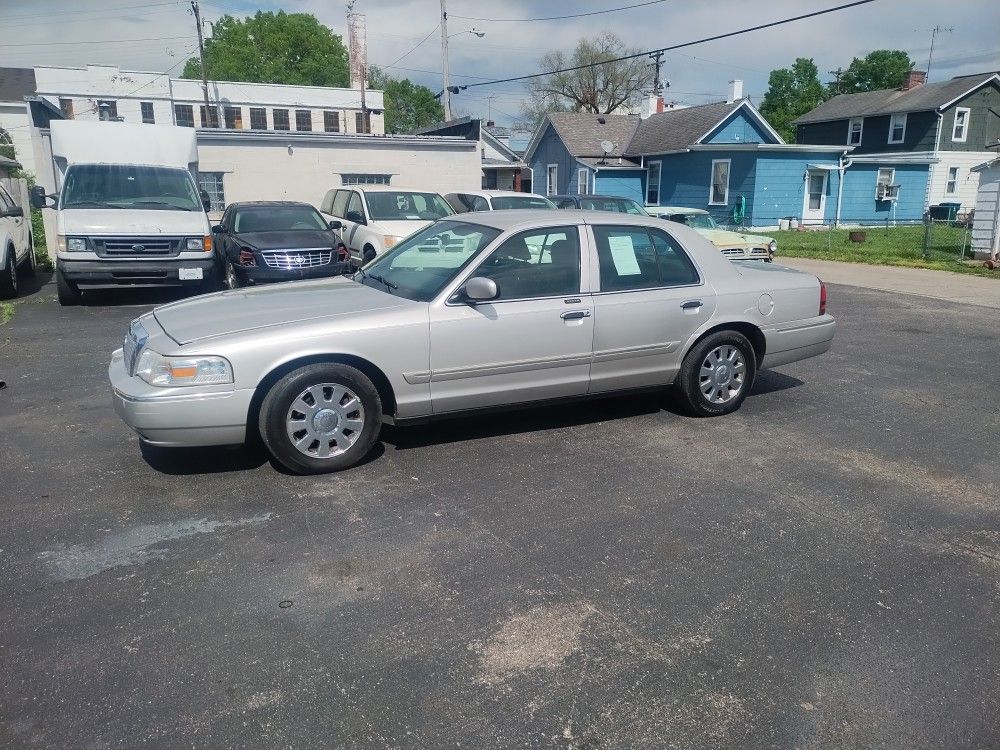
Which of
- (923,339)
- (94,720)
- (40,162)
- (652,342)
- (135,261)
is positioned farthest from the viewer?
(40,162)

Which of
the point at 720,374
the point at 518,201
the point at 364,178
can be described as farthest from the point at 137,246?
the point at 364,178

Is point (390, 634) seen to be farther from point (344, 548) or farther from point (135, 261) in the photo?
point (135, 261)

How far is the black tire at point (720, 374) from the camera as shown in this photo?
6.00 meters

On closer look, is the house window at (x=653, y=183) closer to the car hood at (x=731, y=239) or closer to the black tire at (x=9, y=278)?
the car hood at (x=731, y=239)

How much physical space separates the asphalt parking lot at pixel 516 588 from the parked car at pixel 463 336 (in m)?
0.39

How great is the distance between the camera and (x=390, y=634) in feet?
10.7

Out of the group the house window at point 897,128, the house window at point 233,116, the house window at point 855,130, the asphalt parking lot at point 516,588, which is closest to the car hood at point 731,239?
the asphalt parking lot at point 516,588

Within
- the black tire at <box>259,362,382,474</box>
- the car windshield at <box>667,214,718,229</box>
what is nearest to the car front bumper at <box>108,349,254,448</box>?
the black tire at <box>259,362,382,474</box>

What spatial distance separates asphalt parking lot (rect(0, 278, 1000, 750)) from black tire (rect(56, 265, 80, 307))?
5745 millimetres

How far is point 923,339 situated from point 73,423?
30.0ft

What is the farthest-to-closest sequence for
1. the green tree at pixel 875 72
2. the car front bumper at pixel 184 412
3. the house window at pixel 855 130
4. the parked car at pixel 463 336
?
the green tree at pixel 875 72
the house window at pixel 855 130
the parked car at pixel 463 336
the car front bumper at pixel 184 412

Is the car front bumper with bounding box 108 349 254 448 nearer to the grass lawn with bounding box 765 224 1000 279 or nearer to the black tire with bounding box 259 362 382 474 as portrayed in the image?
the black tire with bounding box 259 362 382 474

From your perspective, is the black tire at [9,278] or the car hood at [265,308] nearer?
the car hood at [265,308]

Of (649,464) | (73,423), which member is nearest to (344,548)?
(649,464)
